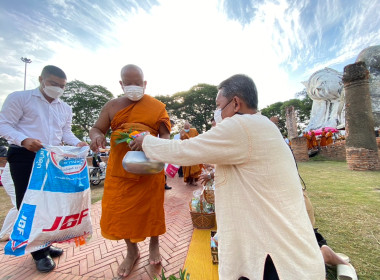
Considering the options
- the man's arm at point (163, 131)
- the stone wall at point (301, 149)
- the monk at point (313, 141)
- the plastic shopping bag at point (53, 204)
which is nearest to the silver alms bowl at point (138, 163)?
the man's arm at point (163, 131)

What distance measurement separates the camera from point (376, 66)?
38.9 ft

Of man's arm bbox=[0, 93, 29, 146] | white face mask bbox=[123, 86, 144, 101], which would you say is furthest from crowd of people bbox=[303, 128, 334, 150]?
man's arm bbox=[0, 93, 29, 146]

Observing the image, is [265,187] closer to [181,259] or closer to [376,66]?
[181,259]

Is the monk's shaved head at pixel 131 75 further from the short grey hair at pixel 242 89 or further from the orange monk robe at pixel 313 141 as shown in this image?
the orange monk robe at pixel 313 141

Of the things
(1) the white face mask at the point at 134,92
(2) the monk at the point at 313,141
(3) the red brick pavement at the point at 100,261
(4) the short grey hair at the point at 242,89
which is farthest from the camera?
(2) the monk at the point at 313,141

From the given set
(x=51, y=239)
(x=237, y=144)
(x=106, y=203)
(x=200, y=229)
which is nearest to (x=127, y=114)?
(x=106, y=203)

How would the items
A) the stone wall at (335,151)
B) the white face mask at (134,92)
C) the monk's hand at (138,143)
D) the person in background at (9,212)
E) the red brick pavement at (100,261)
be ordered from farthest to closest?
the stone wall at (335,151)
the person in background at (9,212)
the red brick pavement at (100,261)
the white face mask at (134,92)
the monk's hand at (138,143)

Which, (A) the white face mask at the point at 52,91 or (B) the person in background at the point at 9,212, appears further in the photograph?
(B) the person in background at the point at 9,212

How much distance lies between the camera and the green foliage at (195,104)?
92.6 feet

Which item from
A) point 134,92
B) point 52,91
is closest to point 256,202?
point 134,92

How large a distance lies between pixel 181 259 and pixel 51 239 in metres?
1.33

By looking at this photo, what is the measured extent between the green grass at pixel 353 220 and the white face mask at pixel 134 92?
264 cm

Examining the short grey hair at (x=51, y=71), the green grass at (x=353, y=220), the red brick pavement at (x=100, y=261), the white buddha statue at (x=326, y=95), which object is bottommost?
the red brick pavement at (x=100, y=261)

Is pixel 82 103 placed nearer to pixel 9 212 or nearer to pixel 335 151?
pixel 9 212
